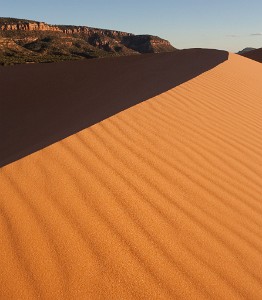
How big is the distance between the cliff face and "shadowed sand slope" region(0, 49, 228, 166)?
1236 inches

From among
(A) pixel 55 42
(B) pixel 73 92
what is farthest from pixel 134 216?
(A) pixel 55 42

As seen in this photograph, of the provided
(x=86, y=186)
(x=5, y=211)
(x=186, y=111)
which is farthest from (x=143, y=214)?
(x=186, y=111)

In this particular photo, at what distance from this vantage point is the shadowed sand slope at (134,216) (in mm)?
1907

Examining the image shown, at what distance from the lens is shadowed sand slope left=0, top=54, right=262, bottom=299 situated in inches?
75.1

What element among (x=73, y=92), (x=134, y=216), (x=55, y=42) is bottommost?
(x=55, y=42)

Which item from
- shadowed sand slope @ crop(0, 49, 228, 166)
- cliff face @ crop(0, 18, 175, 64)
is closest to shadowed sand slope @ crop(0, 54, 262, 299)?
shadowed sand slope @ crop(0, 49, 228, 166)

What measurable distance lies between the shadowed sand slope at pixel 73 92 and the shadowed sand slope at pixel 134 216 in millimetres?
525

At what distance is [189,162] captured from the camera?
314 cm

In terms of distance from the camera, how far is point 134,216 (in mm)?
2365

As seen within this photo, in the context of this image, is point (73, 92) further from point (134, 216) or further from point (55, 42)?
point (55, 42)

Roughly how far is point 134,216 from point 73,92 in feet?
17.2

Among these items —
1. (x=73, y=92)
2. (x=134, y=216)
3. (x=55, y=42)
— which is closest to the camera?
(x=134, y=216)

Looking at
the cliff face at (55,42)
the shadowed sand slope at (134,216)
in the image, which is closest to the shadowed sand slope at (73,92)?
the shadowed sand slope at (134,216)

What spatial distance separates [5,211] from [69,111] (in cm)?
339
